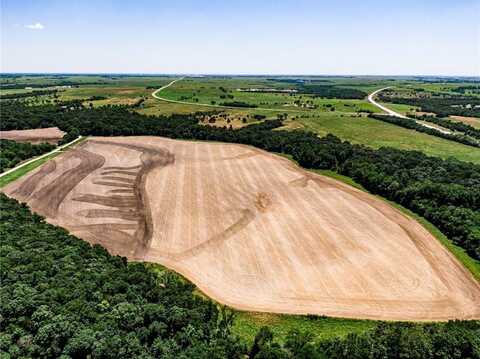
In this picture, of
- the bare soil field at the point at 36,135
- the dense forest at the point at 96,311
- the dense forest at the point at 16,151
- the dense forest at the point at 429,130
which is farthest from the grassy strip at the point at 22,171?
the dense forest at the point at 429,130

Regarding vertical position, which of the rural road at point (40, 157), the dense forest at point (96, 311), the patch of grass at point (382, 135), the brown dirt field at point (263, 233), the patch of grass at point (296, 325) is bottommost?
the patch of grass at point (296, 325)

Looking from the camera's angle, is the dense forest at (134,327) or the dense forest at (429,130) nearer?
the dense forest at (134,327)

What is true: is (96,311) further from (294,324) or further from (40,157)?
(40,157)

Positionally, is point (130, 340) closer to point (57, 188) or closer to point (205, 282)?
point (205, 282)

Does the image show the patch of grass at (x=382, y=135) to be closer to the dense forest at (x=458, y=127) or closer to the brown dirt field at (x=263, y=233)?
the dense forest at (x=458, y=127)

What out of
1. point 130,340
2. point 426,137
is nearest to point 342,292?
point 130,340

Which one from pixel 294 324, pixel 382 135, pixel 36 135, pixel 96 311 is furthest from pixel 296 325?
pixel 36 135

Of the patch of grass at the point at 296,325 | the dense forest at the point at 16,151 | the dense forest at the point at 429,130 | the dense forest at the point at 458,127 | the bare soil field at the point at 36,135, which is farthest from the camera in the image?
the dense forest at the point at 458,127

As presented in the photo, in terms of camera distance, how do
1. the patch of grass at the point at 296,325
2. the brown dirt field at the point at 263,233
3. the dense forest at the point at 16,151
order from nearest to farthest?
the patch of grass at the point at 296,325
the brown dirt field at the point at 263,233
the dense forest at the point at 16,151
